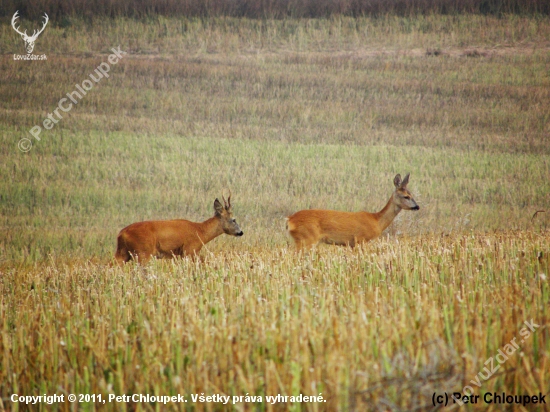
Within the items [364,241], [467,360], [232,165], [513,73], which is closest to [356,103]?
[513,73]

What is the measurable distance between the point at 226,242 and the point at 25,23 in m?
23.7

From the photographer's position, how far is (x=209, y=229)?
10.3m

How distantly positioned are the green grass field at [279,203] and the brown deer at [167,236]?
1.80 ft

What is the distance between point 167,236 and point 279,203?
261 inches

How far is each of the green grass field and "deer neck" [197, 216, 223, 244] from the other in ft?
1.91

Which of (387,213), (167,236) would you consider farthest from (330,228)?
(167,236)

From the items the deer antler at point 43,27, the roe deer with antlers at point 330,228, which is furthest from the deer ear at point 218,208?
the deer antler at point 43,27

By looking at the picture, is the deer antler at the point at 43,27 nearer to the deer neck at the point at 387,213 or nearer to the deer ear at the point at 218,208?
the deer ear at the point at 218,208

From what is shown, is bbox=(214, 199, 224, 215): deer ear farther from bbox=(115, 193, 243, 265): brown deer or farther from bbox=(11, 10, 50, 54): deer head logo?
bbox=(11, 10, 50, 54): deer head logo

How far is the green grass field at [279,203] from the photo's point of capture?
442 cm

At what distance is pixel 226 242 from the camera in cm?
1239

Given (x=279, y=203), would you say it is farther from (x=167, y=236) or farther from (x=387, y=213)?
(x=167, y=236)

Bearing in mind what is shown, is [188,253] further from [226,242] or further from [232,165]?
[232,165]

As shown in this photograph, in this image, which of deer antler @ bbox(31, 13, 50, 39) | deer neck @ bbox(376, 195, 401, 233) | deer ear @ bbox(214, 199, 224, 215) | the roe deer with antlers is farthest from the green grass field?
deer ear @ bbox(214, 199, 224, 215)
